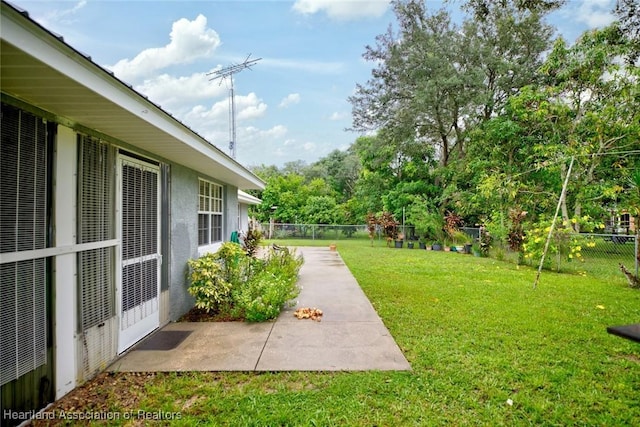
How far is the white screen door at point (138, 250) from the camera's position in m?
3.61

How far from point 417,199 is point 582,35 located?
914 cm

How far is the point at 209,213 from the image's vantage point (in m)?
6.58

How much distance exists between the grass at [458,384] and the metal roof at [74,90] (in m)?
2.38

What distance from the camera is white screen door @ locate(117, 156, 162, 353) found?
11.8ft

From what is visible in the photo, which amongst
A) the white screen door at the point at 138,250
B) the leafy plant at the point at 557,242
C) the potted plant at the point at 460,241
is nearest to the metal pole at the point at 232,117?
the white screen door at the point at 138,250

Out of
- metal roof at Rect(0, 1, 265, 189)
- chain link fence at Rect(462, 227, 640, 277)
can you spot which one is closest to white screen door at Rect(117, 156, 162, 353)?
metal roof at Rect(0, 1, 265, 189)

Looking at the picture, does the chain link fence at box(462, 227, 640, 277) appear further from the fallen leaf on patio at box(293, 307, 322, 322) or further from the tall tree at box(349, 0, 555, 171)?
the fallen leaf on patio at box(293, 307, 322, 322)

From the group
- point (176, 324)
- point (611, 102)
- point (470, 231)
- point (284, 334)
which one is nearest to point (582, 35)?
point (611, 102)

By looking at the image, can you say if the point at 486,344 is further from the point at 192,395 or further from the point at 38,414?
the point at 38,414

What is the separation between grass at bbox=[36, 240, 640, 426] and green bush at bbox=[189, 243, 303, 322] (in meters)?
1.60

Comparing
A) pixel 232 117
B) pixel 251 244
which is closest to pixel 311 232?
pixel 232 117

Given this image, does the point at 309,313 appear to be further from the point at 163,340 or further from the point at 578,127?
the point at 578,127

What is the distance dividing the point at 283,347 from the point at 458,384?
188cm

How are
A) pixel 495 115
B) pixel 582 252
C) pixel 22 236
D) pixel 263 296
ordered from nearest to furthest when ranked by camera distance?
pixel 22 236 → pixel 263 296 → pixel 582 252 → pixel 495 115
